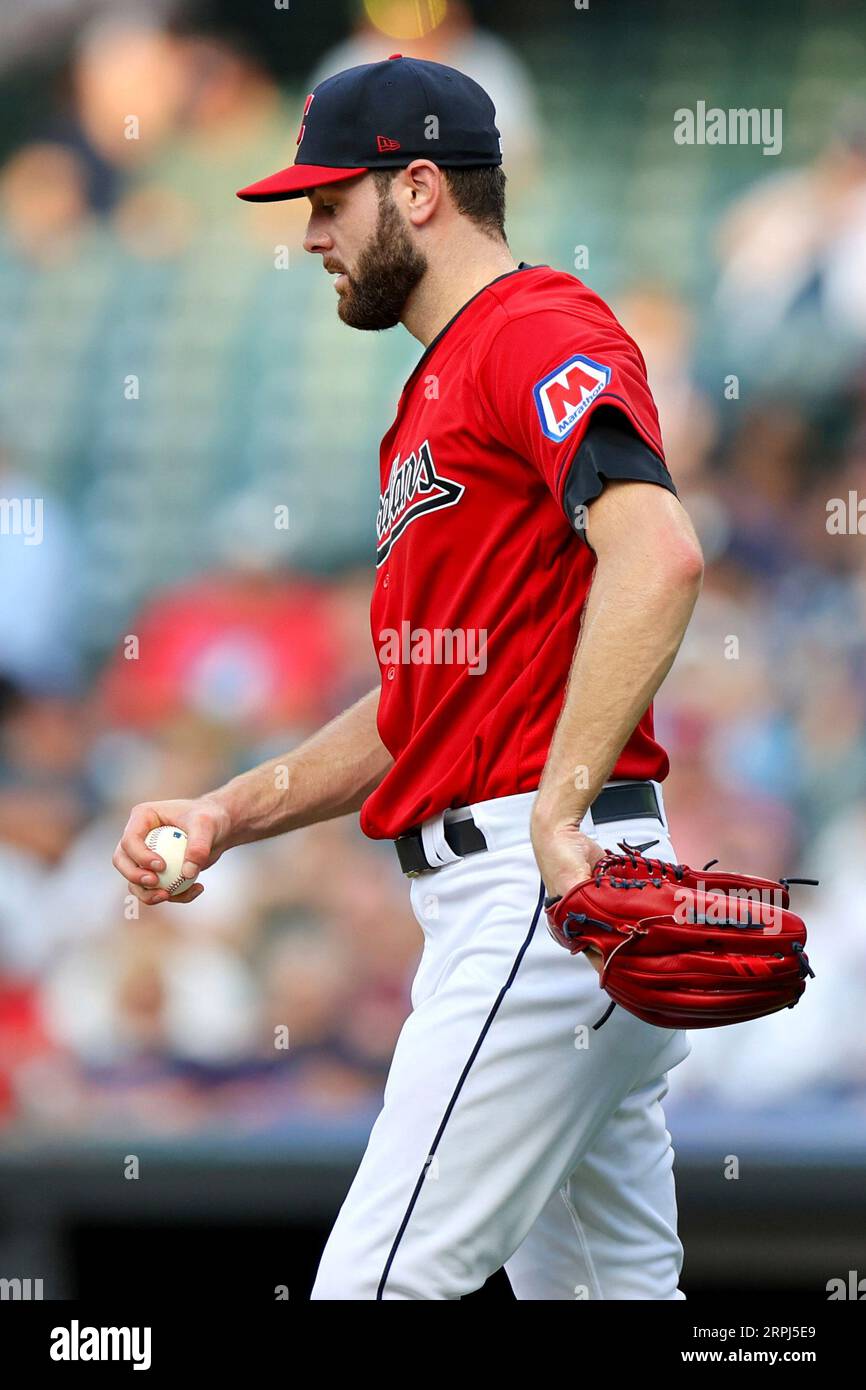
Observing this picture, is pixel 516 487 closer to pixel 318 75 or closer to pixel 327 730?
pixel 327 730

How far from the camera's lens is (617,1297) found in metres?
1.91

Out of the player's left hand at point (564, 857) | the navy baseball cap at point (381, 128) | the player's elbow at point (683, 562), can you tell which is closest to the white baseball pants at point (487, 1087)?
the player's left hand at point (564, 857)

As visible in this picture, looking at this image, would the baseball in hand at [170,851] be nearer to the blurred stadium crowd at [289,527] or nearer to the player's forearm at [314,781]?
the player's forearm at [314,781]

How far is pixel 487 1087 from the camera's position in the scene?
171 centimetres

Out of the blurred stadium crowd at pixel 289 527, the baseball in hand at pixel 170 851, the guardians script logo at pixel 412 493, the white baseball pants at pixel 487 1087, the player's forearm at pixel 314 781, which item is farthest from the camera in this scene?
the blurred stadium crowd at pixel 289 527

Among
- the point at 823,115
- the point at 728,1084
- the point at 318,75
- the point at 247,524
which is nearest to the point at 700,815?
the point at 728,1084

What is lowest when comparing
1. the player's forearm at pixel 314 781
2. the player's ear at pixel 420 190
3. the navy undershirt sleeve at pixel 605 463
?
the player's forearm at pixel 314 781

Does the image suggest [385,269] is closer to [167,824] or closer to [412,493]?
[412,493]

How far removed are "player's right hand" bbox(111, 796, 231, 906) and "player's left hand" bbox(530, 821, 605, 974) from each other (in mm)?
548

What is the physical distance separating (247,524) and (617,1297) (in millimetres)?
2526

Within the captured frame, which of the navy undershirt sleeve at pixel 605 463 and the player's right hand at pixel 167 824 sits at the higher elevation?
the navy undershirt sleeve at pixel 605 463

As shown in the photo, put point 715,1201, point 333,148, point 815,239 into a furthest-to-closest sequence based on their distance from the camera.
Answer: point 815,239
point 715,1201
point 333,148

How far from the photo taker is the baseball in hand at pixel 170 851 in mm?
1962

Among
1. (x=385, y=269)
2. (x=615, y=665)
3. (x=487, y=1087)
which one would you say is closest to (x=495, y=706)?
(x=615, y=665)
